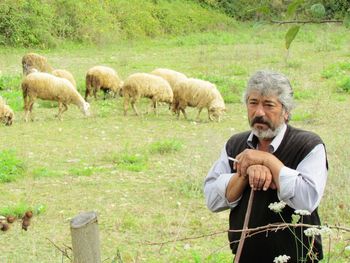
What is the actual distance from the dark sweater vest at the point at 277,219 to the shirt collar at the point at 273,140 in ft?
0.06

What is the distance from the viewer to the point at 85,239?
2449mm

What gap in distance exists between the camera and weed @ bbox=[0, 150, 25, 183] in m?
8.64

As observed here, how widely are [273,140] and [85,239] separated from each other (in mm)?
1258

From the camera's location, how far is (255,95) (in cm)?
336

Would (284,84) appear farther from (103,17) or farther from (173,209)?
(103,17)

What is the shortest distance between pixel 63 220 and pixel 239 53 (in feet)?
57.3

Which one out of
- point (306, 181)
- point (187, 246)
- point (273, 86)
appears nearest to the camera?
point (306, 181)

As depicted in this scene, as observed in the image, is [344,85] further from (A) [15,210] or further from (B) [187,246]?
(A) [15,210]

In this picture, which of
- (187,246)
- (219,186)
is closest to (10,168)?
(187,246)

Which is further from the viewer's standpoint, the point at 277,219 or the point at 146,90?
the point at 146,90

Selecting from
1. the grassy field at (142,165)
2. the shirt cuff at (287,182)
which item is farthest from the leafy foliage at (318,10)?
the shirt cuff at (287,182)

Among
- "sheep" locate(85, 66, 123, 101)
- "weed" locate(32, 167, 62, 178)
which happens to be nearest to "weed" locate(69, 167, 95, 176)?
"weed" locate(32, 167, 62, 178)

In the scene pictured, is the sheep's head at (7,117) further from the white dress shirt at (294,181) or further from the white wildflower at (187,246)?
the white dress shirt at (294,181)

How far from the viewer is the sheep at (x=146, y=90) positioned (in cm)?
1423
